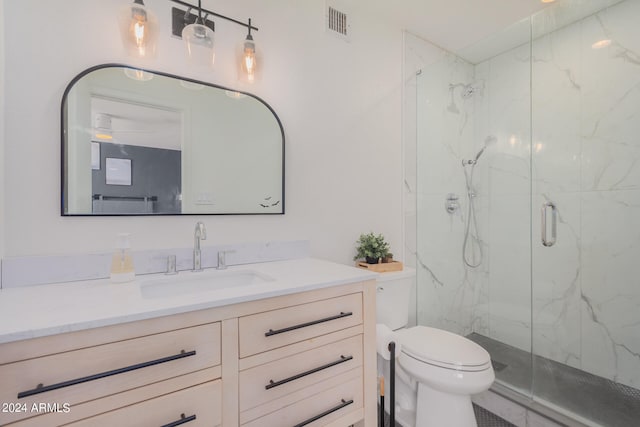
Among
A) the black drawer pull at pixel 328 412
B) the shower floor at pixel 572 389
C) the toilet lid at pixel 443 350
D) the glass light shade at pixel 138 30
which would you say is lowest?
the shower floor at pixel 572 389

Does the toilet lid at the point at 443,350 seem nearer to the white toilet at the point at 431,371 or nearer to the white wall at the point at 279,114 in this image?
the white toilet at the point at 431,371

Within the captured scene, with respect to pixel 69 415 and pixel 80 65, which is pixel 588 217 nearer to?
pixel 69 415

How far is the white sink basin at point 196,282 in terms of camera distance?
3.93 feet

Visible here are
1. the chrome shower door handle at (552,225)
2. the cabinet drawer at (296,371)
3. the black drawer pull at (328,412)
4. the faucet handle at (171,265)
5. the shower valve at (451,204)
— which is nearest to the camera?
the cabinet drawer at (296,371)

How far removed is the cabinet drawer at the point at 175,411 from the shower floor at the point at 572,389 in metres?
1.83

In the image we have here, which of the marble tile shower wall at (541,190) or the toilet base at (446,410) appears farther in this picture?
the marble tile shower wall at (541,190)

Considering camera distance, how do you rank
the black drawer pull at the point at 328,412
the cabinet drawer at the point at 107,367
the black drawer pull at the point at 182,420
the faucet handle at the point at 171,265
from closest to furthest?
1. the cabinet drawer at the point at 107,367
2. the black drawer pull at the point at 182,420
3. the black drawer pull at the point at 328,412
4. the faucet handle at the point at 171,265

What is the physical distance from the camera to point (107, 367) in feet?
2.49

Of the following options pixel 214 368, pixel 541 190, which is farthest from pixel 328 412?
pixel 541 190

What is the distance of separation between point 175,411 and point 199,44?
1465 mm

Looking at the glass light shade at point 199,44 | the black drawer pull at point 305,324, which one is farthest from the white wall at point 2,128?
the black drawer pull at point 305,324

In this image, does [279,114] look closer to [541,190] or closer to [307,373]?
[307,373]

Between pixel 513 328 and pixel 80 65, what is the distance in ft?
9.99

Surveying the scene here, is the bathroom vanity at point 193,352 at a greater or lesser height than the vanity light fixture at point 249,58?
lesser
